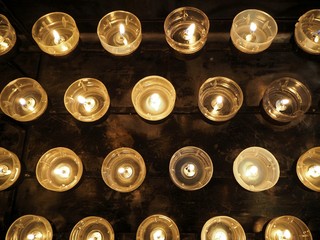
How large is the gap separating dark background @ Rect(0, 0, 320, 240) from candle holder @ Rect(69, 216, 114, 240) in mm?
57

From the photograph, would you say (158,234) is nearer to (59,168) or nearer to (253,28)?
(59,168)

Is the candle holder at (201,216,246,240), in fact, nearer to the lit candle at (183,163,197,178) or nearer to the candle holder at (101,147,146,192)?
the lit candle at (183,163,197,178)

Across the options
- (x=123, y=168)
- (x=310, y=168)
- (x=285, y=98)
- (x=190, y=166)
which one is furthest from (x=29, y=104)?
(x=310, y=168)

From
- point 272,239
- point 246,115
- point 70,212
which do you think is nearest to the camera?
point 272,239

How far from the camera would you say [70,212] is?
1.58m

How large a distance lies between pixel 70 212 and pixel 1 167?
46 cm

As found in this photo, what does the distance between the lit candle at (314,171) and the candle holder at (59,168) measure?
1.23m

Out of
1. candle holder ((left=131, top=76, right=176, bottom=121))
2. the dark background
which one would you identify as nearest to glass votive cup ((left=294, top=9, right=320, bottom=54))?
the dark background

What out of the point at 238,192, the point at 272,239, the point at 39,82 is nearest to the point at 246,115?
the point at 238,192

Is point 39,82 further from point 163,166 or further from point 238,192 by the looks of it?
point 238,192

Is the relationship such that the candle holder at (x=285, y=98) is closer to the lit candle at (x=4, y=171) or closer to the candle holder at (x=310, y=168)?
the candle holder at (x=310, y=168)

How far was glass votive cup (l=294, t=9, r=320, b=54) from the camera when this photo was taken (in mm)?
1637

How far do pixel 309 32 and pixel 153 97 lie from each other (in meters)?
1.04

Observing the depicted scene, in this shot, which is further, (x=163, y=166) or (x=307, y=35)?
(x=307, y=35)
